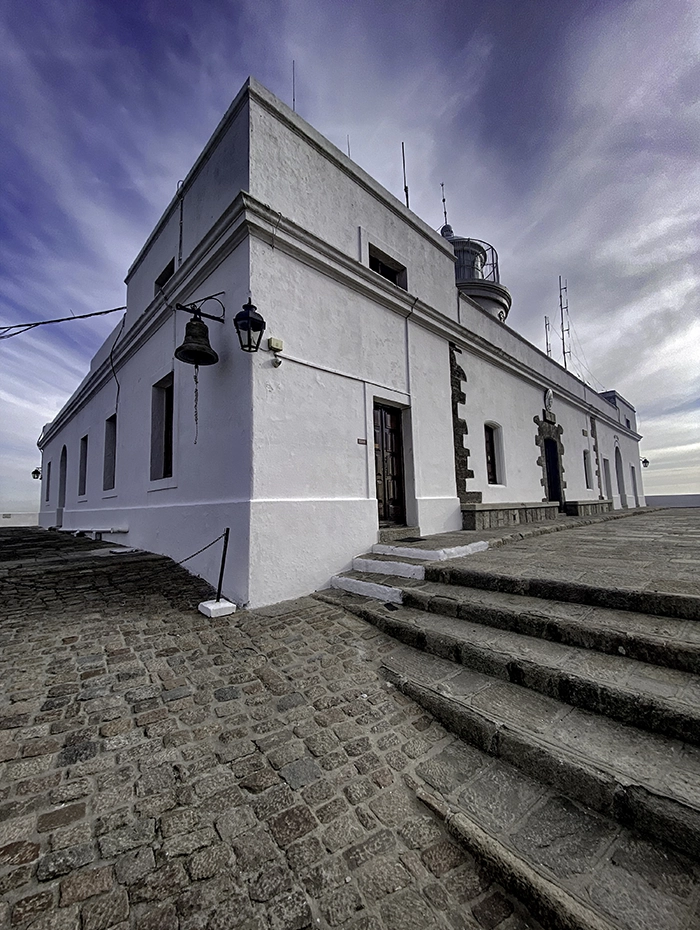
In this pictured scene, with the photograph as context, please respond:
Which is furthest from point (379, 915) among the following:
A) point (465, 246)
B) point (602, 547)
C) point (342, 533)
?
point (465, 246)

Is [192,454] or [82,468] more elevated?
[82,468]

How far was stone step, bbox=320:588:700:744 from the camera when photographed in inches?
83.0

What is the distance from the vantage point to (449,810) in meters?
1.96

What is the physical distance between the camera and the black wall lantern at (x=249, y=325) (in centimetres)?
461

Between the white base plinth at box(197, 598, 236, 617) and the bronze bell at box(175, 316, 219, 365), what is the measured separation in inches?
116

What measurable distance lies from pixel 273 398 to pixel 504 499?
7.02 m

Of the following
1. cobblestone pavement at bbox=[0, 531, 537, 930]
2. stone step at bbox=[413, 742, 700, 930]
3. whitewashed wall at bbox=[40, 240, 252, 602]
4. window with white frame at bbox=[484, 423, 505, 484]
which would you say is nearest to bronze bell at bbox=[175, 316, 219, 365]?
whitewashed wall at bbox=[40, 240, 252, 602]

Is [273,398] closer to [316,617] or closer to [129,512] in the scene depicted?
[316,617]

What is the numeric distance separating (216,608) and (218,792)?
2277 mm

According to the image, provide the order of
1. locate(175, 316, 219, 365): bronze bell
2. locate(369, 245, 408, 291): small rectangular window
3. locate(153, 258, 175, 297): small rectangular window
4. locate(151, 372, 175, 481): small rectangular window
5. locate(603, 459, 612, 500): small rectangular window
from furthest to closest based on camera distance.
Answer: locate(603, 459, 612, 500): small rectangular window, locate(153, 258, 175, 297): small rectangular window, locate(151, 372, 175, 481): small rectangular window, locate(369, 245, 408, 291): small rectangular window, locate(175, 316, 219, 365): bronze bell

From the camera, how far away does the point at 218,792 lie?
2.10 meters

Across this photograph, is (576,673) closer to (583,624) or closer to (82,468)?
(583,624)

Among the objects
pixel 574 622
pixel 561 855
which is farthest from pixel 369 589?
pixel 561 855

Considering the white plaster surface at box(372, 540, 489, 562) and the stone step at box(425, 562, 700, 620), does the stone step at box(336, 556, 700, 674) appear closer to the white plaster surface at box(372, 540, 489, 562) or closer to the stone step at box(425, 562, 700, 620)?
the stone step at box(425, 562, 700, 620)
